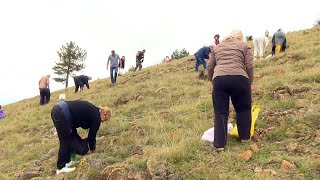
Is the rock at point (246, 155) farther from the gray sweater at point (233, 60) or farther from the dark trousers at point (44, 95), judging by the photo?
the dark trousers at point (44, 95)

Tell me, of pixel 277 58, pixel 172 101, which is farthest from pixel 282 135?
pixel 277 58

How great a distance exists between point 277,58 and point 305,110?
26.3 feet

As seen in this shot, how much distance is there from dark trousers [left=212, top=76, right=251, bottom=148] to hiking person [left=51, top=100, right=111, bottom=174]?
1.89 m

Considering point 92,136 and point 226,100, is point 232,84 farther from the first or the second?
point 92,136

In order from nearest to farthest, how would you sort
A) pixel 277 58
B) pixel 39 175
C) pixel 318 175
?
pixel 318 175 → pixel 39 175 → pixel 277 58

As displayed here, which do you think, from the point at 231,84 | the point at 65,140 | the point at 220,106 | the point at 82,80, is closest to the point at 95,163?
the point at 65,140

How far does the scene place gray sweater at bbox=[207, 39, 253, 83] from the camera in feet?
18.7

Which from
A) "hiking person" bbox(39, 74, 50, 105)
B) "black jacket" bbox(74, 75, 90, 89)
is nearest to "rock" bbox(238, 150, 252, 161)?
"hiking person" bbox(39, 74, 50, 105)

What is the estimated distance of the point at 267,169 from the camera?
4.95 metres

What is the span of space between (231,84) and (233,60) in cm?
38

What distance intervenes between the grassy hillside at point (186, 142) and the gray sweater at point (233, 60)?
1.12 meters

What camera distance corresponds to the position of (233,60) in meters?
5.73

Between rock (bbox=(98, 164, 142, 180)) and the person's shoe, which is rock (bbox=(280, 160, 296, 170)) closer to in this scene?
rock (bbox=(98, 164, 142, 180))

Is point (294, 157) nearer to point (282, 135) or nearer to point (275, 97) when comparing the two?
point (282, 135)
